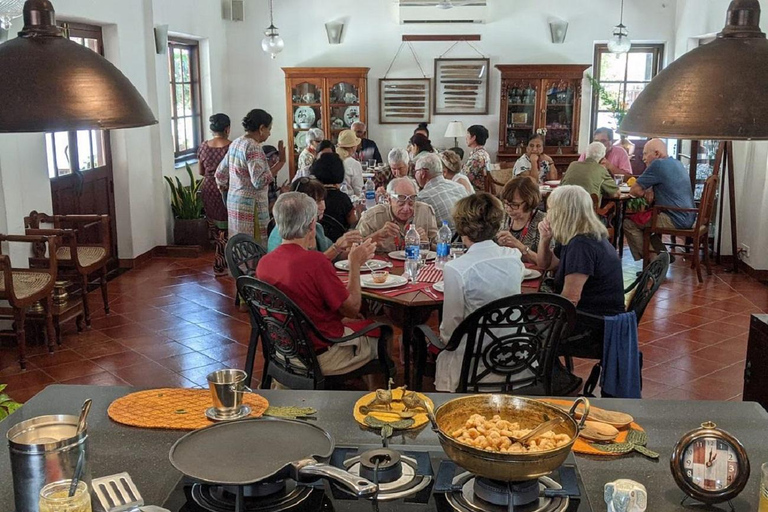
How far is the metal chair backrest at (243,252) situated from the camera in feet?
14.0

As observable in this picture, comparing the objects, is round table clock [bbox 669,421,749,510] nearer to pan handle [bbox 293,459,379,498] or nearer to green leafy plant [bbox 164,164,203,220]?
pan handle [bbox 293,459,379,498]

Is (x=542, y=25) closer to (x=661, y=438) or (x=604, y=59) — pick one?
(x=604, y=59)

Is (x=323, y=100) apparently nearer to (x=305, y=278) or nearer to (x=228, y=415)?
(x=305, y=278)

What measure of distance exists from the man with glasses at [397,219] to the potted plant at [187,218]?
12.5ft

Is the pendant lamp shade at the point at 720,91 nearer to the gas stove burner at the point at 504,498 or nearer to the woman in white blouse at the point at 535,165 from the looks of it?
the gas stove burner at the point at 504,498

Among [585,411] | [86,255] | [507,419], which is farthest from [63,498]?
[86,255]

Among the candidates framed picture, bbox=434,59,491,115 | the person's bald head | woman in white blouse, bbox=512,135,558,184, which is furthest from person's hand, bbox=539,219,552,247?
framed picture, bbox=434,59,491,115

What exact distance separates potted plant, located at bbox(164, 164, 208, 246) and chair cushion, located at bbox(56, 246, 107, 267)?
2221mm

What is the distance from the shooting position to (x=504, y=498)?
1.64 metres

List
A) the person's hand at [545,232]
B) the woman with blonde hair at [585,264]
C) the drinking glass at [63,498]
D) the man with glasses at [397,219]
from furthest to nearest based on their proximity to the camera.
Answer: the man with glasses at [397,219] → the person's hand at [545,232] → the woman with blonde hair at [585,264] → the drinking glass at [63,498]

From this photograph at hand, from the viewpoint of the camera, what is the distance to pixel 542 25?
34.3 ft

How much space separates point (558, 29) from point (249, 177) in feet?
18.0

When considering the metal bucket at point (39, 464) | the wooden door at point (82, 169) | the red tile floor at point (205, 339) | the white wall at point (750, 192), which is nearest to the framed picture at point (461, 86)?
the white wall at point (750, 192)

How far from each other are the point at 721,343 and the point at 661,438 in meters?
3.87
